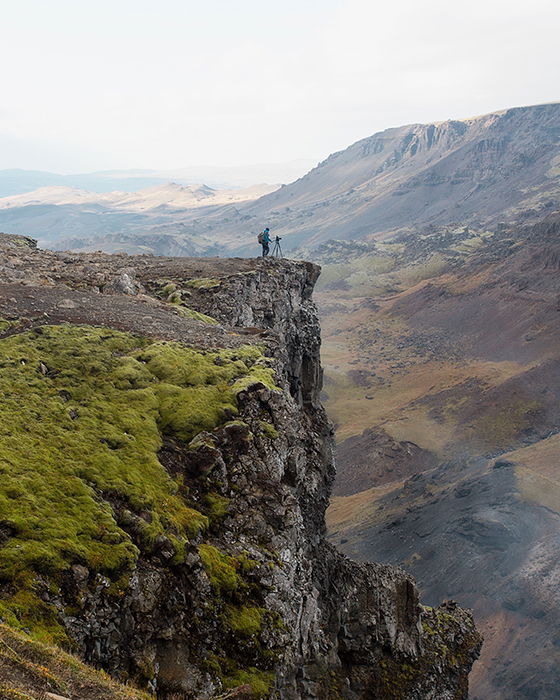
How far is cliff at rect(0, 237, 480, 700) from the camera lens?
385 inches

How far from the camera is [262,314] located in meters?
28.9

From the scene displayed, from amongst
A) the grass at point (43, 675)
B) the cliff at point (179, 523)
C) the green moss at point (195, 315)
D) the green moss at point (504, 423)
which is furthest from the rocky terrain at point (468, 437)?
the grass at point (43, 675)

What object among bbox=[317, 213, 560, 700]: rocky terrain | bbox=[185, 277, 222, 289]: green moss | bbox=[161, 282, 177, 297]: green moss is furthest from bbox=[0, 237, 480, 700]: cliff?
bbox=[317, 213, 560, 700]: rocky terrain

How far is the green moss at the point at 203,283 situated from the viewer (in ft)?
93.4

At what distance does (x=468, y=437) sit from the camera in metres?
64.4

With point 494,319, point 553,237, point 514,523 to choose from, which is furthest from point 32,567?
point 553,237

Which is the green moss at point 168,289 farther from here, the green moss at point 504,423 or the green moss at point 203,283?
the green moss at point 504,423

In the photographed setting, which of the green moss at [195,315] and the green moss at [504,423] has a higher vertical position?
the green moss at [195,315]

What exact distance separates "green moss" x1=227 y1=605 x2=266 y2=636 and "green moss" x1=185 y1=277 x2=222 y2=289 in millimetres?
19480

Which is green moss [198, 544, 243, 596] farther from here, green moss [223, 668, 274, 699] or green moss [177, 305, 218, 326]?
green moss [177, 305, 218, 326]

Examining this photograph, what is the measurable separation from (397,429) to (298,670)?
5718cm

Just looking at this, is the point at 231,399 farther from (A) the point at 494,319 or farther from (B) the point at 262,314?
(A) the point at 494,319

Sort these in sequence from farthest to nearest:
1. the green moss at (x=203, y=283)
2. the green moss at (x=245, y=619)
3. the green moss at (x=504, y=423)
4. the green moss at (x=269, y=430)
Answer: the green moss at (x=504, y=423) < the green moss at (x=203, y=283) < the green moss at (x=269, y=430) < the green moss at (x=245, y=619)

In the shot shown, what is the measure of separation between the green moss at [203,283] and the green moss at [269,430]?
1470cm
